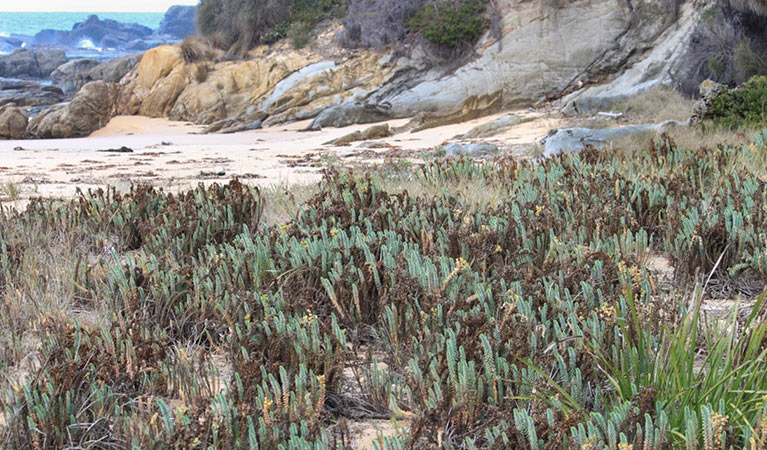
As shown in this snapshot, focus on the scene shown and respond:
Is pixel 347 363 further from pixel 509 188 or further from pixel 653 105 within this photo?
pixel 653 105

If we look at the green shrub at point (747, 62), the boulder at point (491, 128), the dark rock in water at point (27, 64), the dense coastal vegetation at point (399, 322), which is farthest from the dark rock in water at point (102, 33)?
the dense coastal vegetation at point (399, 322)

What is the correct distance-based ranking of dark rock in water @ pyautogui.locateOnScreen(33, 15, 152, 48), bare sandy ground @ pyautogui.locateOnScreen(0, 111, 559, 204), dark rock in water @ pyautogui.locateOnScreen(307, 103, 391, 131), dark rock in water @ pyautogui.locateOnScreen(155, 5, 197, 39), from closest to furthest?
bare sandy ground @ pyautogui.locateOnScreen(0, 111, 559, 204), dark rock in water @ pyautogui.locateOnScreen(307, 103, 391, 131), dark rock in water @ pyautogui.locateOnScreen(33, 15, 152, 48), dark rock in water @ pyautogui.locateOnScreen(155, 5, 197, 39)

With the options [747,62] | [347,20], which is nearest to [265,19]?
[347,20]

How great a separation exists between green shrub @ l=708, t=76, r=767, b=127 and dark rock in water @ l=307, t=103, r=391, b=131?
11.2 m

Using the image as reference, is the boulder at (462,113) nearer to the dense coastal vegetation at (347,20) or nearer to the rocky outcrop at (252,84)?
the dense coastal vegetation at (347,20)

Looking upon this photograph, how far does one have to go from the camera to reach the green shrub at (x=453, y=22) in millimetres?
20219

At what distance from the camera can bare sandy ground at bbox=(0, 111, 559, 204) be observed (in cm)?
823

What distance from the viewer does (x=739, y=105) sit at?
29.6 ft

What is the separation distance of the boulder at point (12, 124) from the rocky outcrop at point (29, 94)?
33.9ft

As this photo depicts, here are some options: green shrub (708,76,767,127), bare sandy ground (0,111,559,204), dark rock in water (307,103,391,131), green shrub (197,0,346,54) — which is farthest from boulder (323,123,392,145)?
green shrub (197,0,346,54)

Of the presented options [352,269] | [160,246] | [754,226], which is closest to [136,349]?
[352,269]

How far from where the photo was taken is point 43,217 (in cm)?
483

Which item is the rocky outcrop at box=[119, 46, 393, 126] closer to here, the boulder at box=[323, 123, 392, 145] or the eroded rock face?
the eroded rock face

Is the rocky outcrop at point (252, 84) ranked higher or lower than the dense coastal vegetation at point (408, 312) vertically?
higher
